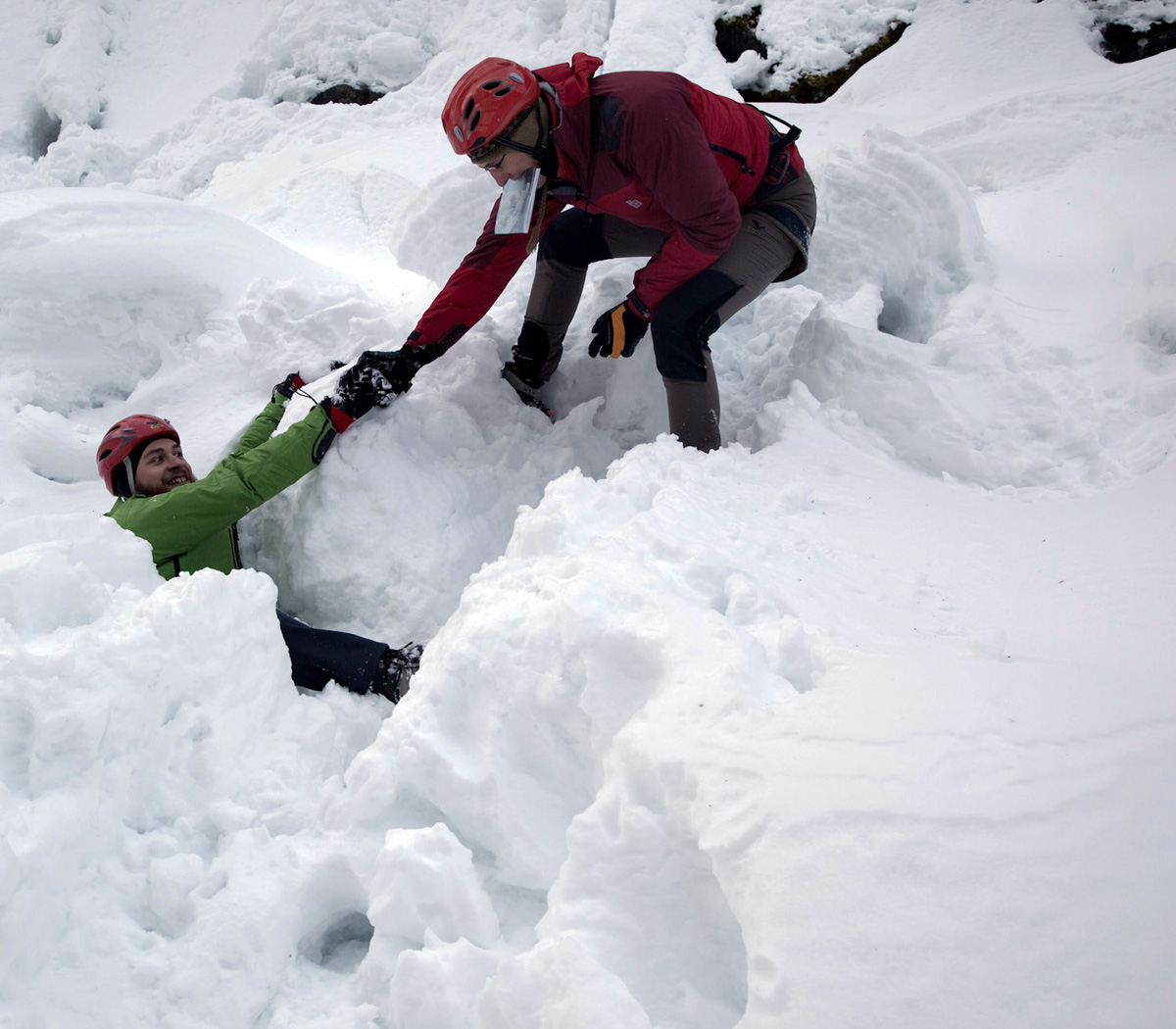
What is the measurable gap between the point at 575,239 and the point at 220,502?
1.52 m

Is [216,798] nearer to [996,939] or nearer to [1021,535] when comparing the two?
[996,939]

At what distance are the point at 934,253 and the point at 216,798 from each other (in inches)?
134

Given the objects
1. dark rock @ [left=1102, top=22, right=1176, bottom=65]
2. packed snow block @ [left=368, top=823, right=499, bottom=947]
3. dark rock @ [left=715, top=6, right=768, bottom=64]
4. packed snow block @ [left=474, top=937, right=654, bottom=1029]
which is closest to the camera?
packed snow block @ [left=474, top=937, right=654, bottom=1029]

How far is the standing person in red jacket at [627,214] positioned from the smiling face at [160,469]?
2.41 ft

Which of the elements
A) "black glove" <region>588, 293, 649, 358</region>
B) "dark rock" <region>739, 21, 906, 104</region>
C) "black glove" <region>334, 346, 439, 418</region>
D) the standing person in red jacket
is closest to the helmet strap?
the standing person in red jacket

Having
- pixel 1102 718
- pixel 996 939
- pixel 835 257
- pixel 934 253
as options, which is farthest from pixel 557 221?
pixel 996 939

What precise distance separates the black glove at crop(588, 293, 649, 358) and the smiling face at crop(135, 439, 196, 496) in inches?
59.5

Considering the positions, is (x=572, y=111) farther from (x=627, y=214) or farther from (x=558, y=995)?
(x=558, y=995)

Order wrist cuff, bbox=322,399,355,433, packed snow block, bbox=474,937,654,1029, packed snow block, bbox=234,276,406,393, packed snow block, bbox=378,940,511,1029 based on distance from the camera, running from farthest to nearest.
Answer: packed snow block, bbox=234,276,406,393 < wrist cuff, bbox=322,399,355,433 < packed snow block, bbox=378,940,511,1029 < packed snow block, bbox=474,937,654,1029

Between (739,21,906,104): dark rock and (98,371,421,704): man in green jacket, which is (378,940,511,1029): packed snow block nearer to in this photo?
(98,371,421,704): man in green jacket

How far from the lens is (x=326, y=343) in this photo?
10.9ft

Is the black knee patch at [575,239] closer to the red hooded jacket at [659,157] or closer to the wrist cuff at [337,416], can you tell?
the red hooded jacket at [659,157]

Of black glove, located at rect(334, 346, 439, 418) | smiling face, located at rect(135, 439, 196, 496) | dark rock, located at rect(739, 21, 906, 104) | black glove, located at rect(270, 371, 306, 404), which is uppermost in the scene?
dark rock, located at rect(739, 21, 906, 104)

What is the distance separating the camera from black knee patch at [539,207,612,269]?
9.60 feet
